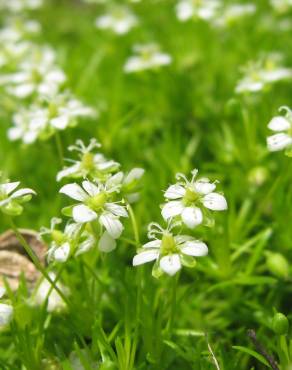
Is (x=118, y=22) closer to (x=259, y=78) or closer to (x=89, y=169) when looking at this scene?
(x=259, y=78)

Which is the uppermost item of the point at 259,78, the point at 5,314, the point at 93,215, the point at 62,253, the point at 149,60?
the point at 149,60

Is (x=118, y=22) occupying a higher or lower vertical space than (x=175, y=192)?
higher

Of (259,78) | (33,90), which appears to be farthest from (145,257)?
(33,90)

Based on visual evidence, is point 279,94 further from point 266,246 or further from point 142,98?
point 266,246

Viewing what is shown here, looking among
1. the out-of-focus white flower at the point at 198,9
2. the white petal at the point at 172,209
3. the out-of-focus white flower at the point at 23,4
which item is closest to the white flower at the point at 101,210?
the white petal at the point at 172,209

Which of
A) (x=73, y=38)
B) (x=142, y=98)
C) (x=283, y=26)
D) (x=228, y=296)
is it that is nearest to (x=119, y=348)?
(x=228, y=296)

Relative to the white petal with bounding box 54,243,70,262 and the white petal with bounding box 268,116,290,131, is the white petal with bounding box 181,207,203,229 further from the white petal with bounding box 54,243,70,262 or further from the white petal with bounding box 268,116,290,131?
the white petal with bounding box 268,116,290,131

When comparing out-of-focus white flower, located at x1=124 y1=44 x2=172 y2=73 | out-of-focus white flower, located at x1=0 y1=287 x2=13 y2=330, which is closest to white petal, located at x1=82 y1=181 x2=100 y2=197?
out-of-focus white flower, located at x1=0 y1=287 x2=13 y2=330
